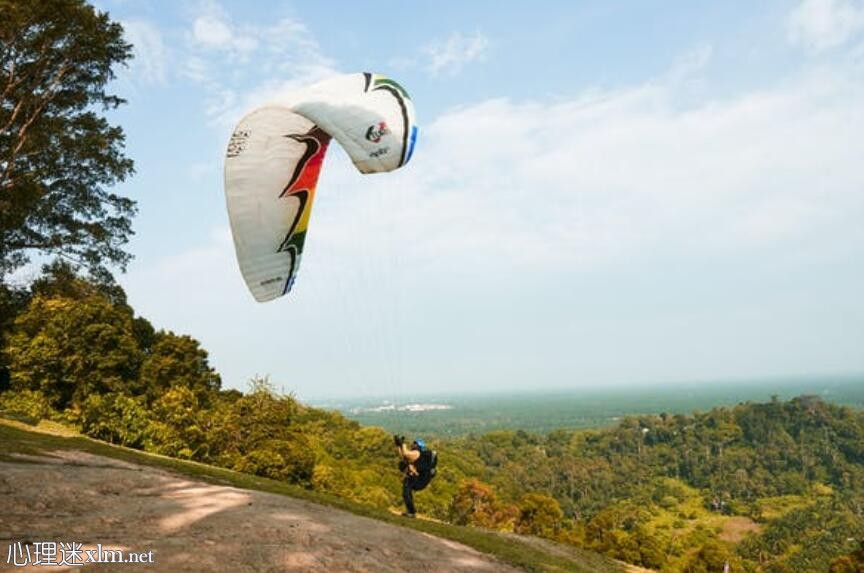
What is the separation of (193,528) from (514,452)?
140 meters

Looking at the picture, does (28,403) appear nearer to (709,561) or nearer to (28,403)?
(28,403)

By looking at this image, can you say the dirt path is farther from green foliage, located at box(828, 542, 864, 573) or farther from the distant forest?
green foliage, located at box(828, 542, 864, 573)

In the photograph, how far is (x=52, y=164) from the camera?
2419 cm

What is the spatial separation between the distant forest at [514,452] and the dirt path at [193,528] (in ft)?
41.1

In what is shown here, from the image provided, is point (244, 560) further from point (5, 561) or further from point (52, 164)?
point (52, 164)

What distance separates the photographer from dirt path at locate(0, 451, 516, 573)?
703 cm

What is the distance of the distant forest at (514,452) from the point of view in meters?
26.3

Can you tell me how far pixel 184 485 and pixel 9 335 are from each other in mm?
20724

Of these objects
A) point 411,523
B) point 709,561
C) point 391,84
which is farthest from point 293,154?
point 709,561

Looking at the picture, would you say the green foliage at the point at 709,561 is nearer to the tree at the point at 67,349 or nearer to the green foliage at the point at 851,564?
the green foliage at the point at 851,564

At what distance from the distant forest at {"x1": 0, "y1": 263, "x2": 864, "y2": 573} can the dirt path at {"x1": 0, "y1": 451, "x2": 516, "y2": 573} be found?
1252 cm

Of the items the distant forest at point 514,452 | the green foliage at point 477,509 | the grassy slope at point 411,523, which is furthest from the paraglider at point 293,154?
the green foliage at point 477,509

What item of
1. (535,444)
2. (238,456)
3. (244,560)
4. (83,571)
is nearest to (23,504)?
(83,571)

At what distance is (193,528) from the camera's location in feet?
26.5
